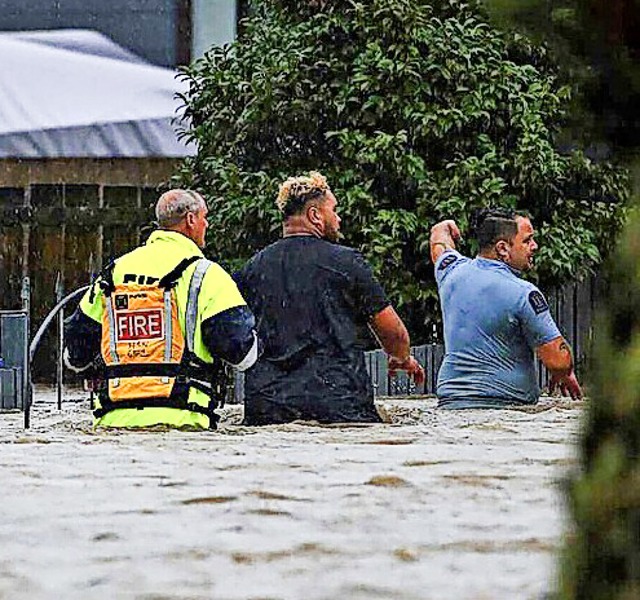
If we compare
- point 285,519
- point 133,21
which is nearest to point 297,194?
point 285,519

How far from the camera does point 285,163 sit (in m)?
13.2

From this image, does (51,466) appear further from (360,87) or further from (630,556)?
(360,87)

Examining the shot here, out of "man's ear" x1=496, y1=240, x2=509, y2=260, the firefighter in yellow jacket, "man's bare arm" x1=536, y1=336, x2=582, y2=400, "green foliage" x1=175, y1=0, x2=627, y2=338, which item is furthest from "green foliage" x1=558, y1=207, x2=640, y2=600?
"green foliage" x1=175, y1=0, x2=627, y2=338

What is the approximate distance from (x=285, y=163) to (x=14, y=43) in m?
6.91

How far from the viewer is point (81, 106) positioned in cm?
1758

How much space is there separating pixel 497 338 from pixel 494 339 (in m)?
0.02

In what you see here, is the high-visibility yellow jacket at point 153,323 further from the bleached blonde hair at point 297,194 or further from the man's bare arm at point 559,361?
the man's bare arm at point 559,361

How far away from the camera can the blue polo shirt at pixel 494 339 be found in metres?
7.85

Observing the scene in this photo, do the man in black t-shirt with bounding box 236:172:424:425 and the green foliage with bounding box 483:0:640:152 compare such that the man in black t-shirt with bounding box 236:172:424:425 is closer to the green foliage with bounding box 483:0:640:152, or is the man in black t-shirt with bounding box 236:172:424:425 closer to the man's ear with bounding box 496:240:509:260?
the man's ear with bounding box 496:240:509:260

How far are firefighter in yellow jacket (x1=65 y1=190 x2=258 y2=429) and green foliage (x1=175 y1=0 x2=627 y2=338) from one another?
570 cm

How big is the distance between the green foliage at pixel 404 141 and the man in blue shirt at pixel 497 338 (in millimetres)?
4149

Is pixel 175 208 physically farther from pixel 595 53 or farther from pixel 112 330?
pixel 595 53

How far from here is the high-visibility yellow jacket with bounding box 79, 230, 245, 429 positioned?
6.57 meters

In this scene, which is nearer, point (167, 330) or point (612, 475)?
point (612, 475)
